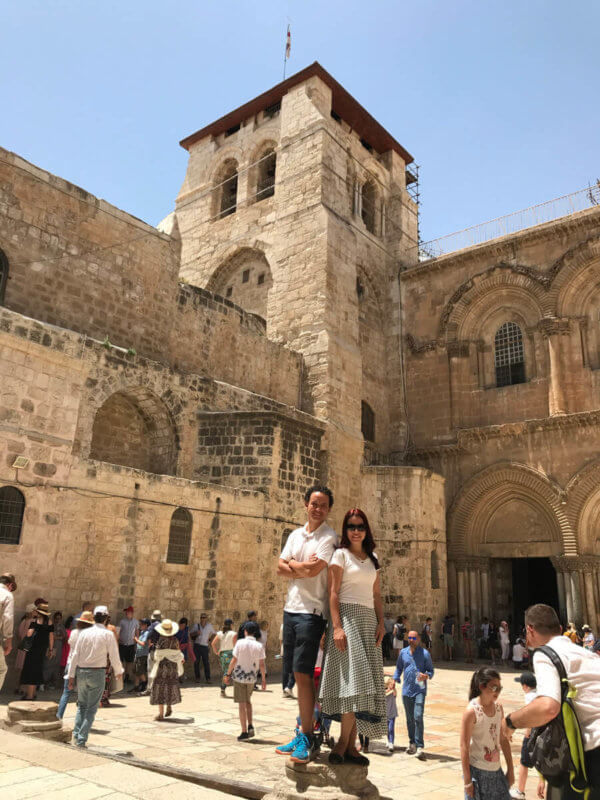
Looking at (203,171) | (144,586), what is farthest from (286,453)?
(203,171)

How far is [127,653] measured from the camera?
9641mm

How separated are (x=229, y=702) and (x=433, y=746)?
10.8 feet

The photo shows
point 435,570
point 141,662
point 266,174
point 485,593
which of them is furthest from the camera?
point 266,174

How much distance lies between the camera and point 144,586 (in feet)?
34.1

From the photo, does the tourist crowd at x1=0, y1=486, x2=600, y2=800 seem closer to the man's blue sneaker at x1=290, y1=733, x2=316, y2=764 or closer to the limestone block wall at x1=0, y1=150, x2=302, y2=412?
the man's blue sneaker at x1=290, y1=733, x2=316, y2=764

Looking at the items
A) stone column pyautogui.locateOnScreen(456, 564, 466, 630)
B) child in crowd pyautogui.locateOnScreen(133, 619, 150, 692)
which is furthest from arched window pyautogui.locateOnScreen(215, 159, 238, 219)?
child in crowd pyautogui.locateOnScreen(133, 619, 150, 692)

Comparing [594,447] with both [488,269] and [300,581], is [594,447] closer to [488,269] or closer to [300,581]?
[488,269]

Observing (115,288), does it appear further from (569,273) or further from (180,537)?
(569,273)

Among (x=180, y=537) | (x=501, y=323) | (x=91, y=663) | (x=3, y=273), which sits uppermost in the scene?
(x=501, y=323)

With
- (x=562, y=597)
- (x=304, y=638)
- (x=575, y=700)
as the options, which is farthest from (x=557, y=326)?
(x=575, y=700)

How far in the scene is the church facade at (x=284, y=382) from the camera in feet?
32.6

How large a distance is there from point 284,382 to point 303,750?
47.4 feet

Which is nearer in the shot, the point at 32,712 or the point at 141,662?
the point at 32,712

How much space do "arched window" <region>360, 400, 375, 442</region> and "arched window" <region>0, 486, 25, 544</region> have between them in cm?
1282
